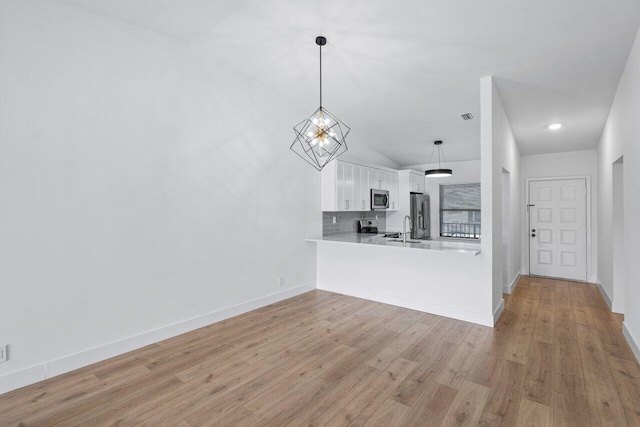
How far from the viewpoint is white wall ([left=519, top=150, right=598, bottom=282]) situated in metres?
5.76

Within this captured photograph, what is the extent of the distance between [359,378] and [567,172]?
6.03 meters

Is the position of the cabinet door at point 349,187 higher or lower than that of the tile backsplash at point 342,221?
higher

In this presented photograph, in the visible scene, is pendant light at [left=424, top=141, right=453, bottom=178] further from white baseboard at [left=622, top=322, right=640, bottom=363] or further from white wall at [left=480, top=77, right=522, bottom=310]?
white baseboard at [left=622, top=322, right=640, bottom=363]

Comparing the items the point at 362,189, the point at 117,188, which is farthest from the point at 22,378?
the point at 362,189

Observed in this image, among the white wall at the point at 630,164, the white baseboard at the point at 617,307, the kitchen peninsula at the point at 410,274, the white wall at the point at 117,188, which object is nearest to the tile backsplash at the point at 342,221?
the kitchen peninsula at the point at 410,274

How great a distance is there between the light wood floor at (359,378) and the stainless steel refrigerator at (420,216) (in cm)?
307

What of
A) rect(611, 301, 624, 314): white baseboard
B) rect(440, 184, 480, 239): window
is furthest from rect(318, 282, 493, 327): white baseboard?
rect(440, 184, 480, 239): window

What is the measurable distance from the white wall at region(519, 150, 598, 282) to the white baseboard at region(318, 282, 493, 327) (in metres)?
3.64

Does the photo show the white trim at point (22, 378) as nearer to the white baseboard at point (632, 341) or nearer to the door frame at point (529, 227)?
the white baseboard at point (632, 341)

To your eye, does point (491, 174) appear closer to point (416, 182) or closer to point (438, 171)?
point (438, 171)

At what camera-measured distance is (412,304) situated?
411 cm

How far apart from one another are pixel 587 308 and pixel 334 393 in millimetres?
3949

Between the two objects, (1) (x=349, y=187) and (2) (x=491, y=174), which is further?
(1) (x=349, y=187)

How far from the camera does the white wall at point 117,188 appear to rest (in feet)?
7.82
